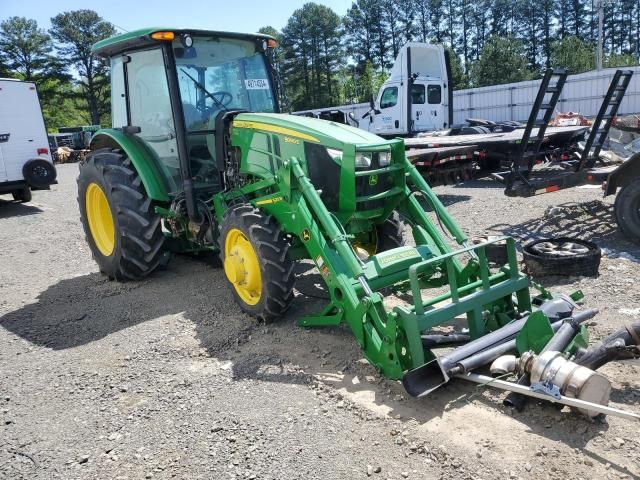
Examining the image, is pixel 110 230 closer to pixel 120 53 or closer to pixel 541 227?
pixel 120 53

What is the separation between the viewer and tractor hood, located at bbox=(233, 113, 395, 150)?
4.25 meters

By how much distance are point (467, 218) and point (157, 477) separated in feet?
21.6

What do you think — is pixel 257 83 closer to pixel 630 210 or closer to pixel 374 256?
pixel 374 256

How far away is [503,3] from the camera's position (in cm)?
5775

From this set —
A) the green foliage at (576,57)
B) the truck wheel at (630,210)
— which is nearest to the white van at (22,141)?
the truck wheel at (630,210)

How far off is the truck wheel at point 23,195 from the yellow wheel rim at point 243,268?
10160 millimetres

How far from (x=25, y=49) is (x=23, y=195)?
47.4 m

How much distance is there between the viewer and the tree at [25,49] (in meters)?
51.2

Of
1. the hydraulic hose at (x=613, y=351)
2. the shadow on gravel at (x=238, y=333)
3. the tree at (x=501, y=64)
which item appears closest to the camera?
the hydraulic hose at (x=613, y=351)

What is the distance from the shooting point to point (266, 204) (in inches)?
174

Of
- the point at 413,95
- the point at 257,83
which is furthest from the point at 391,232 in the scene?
the point at 413,95

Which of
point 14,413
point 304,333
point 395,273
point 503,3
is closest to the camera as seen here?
point 14,413

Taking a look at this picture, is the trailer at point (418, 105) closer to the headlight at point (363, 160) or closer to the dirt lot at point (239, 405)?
the headlight at point (363, 160)

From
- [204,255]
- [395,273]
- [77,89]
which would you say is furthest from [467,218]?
[77,89]
